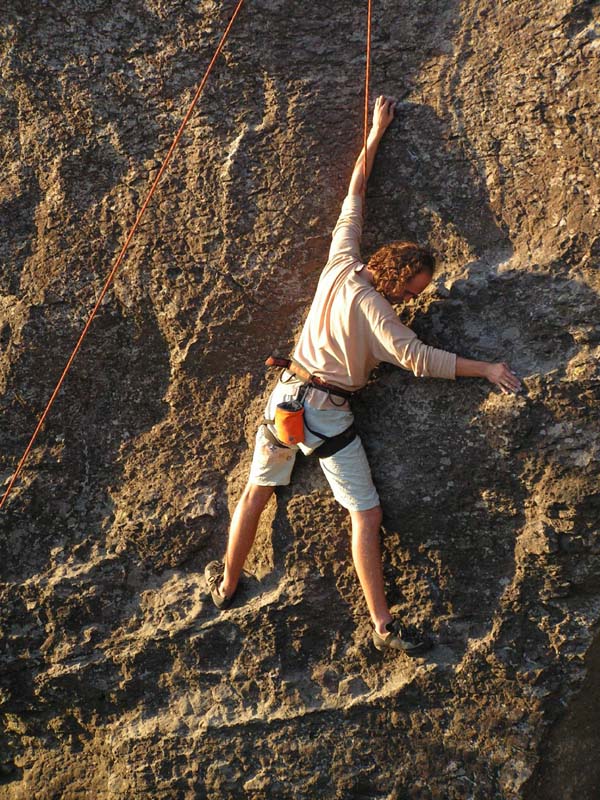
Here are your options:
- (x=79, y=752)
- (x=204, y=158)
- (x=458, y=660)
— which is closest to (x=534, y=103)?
(x=204, y=158)

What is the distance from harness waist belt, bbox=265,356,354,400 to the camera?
13.6ft

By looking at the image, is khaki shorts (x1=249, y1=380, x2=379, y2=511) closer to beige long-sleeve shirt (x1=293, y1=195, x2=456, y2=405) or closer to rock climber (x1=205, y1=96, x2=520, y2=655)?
rock climber (x1=205, y1=96, x2=520, y2=655)

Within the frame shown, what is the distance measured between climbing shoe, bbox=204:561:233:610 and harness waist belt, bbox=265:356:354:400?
1.19 metres

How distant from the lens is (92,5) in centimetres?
475

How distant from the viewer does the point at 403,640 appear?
4.21 meters

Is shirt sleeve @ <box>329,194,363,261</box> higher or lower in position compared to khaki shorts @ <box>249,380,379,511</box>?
higher

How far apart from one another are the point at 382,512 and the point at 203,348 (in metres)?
1.33

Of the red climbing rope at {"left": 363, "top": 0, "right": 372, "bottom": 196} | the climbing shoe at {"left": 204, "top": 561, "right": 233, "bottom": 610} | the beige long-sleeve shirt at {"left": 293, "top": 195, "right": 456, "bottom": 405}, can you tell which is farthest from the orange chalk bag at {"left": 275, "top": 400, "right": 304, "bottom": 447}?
the red climbing rope at {"left": 363, "top": 0, "right": 372, "bottom": 196}

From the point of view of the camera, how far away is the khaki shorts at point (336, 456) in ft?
13.7

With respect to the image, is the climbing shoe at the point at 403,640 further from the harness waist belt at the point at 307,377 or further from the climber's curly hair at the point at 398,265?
the climber's curly hair at the point at 398,265

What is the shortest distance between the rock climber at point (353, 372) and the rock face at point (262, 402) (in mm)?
155

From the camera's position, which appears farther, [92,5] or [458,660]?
[92,5]

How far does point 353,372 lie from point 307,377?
0.24 m

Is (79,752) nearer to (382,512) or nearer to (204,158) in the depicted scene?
(382,512)
